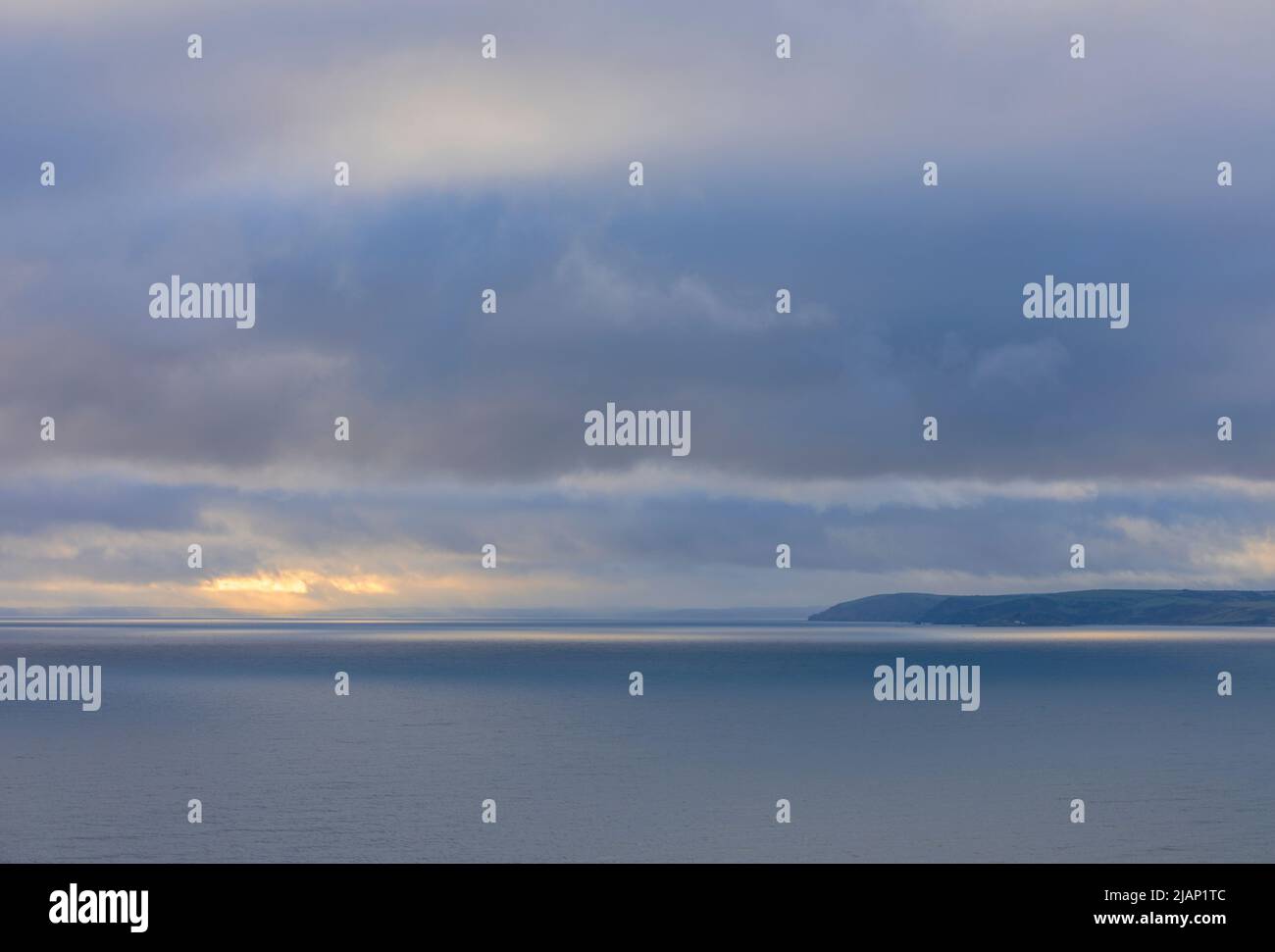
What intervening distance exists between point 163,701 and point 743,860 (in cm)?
12097

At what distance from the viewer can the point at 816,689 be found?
188 m

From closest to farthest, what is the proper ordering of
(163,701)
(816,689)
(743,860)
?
(743,860)
(163,701)
(816,689)

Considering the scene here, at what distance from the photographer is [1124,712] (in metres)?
149

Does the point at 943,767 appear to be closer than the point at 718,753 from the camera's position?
Yes

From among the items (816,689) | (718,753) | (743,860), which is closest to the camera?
(743,860)

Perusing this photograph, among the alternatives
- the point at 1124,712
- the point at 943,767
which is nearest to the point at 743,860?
the point at 943,767
